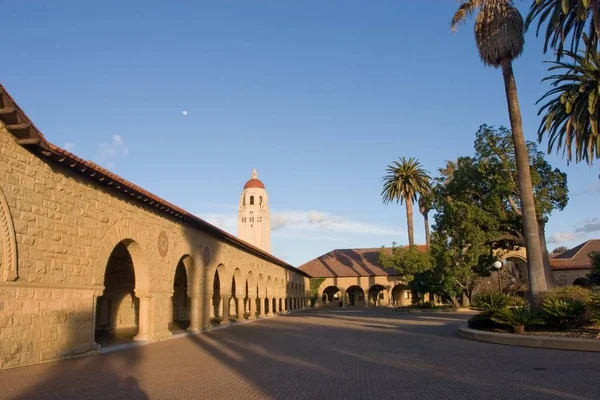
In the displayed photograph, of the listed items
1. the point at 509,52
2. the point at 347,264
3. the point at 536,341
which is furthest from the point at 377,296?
the point at 536,341

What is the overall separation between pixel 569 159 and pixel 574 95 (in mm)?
3735

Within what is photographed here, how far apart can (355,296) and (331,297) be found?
404 centimetres

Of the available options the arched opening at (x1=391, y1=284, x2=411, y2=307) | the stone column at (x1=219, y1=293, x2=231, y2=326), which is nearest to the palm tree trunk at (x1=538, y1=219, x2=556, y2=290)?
the stone column at (x1=219, y1=293, x2=231, y2=326)

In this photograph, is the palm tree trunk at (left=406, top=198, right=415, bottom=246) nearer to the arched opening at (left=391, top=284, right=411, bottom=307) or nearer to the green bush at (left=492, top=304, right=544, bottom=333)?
the arched opening at (left=391, top=284, right=411, bottom=307)

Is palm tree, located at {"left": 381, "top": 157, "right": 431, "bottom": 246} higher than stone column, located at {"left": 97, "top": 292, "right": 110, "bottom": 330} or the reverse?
higher

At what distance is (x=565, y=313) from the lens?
15008 millimetres

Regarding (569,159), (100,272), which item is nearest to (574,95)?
(569,159)

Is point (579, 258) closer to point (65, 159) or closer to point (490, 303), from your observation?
point (490, 303)

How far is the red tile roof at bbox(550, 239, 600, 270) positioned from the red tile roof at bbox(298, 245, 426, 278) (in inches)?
618

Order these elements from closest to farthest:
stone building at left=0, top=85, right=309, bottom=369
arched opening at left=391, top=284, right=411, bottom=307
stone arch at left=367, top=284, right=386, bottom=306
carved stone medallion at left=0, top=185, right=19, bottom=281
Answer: carved stone medallion at left=0, top=185, right=19, bottom=281
stone building at left=0, top=85, right=309, bottom=369
arched opening at left=391, top=284, right=411, bottom=307
stone arch at left=367, top=284, right=386, bottom=306

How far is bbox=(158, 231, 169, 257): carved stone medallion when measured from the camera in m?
17.0

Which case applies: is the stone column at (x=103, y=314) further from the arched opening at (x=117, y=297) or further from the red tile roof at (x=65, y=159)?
the red tile roof at (x=65, y=159)

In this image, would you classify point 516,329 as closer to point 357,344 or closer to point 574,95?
point 357,344

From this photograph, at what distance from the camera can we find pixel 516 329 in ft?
49.5
